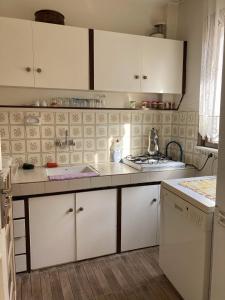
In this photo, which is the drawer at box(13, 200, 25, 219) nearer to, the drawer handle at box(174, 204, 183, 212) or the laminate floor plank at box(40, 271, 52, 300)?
the laminate floor plank at box(40, 271, 52, 300)

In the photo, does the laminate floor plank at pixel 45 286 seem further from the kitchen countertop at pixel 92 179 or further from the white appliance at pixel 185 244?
the white appliance at pixel 185 244

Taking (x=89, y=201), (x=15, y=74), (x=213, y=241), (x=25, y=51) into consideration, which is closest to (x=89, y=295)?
(x=89, y=201)

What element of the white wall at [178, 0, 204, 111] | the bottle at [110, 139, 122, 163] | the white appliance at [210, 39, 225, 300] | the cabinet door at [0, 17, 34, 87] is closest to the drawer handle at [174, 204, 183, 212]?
the white appliance at [210, 39, 225, 300]

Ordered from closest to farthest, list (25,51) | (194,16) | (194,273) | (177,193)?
1. (194,273)
2. (177,193)
3. (25,51)
4. (194,16)

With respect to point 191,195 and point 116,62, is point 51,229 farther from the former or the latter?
point 116,62

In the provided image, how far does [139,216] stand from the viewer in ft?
7.54

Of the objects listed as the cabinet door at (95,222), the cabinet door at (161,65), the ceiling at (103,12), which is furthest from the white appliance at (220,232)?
the ceiling at (103,12)

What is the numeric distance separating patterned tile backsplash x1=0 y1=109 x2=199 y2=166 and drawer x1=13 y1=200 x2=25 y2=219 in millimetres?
540

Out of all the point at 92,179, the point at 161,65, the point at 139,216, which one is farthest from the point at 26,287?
the point at 161,65

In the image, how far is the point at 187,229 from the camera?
1.62m

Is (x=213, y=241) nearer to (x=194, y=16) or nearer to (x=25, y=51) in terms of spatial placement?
(x=25, y=51)

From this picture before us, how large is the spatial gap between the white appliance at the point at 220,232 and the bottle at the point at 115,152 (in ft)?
4.57

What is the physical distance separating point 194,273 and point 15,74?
1.95 metres

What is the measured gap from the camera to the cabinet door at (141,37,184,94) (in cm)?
242
